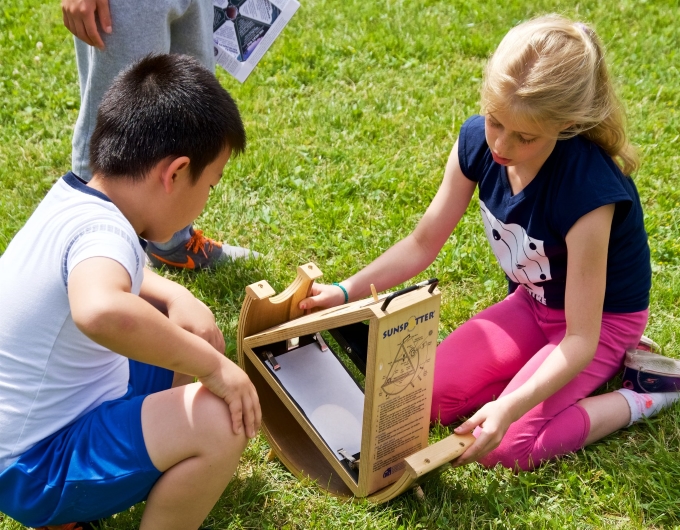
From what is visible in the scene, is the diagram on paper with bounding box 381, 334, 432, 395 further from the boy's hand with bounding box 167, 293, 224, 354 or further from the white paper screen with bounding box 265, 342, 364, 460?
the boy's hand with bounding box 167, 293, 224, 354

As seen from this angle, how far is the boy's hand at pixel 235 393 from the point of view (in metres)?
1.71

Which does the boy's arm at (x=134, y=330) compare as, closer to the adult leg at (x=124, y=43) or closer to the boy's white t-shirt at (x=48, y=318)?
the boy's white t-shirt at (x=48, y=318)

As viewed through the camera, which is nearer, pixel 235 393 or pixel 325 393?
pixel 235 393

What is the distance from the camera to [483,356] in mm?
2486

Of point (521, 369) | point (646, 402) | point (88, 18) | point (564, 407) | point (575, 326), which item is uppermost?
point (88, 18)

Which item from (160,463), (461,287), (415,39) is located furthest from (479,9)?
(160,463)

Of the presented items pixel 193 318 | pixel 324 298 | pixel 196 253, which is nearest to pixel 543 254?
pixel 324 298

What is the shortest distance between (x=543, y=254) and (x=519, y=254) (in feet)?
0.33

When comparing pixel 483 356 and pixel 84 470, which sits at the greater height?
pixel 84 470

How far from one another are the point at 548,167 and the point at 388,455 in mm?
935

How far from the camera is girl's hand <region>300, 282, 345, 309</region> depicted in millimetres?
2219

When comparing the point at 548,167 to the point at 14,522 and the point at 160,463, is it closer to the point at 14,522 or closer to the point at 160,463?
the point at 160,463

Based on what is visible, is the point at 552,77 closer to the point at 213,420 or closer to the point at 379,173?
the point at 213,420

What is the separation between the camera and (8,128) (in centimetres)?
385
